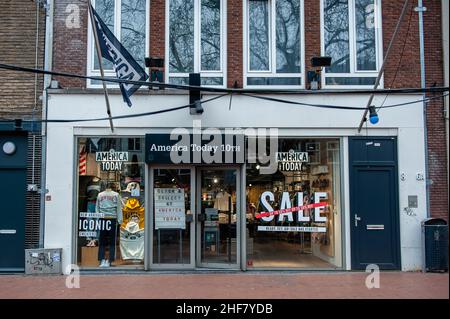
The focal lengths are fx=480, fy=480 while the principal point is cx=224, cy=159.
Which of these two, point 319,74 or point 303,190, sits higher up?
point 319,74

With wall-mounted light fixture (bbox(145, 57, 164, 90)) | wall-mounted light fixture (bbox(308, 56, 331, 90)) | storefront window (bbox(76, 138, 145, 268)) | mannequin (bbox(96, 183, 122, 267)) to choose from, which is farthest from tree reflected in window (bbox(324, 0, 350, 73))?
mannequin (bbox(96, 183, 122, 267))

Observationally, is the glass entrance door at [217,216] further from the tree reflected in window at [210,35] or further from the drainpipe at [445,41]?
the drainpipe at [445,41]

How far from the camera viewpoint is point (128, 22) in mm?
11969

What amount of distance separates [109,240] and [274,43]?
630 centimetres

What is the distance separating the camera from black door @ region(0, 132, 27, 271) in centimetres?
1140

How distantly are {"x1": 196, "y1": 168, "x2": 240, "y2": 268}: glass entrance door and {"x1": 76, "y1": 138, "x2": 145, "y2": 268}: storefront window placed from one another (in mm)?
1418

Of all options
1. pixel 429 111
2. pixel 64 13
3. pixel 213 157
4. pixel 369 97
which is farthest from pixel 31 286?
pixel 429 111

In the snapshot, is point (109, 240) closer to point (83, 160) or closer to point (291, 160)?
point (83, 160)

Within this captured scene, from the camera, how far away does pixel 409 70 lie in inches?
464

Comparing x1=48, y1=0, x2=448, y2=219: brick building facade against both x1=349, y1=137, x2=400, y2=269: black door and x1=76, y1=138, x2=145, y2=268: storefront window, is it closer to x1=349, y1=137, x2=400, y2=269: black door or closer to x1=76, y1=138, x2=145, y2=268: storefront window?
x1=349, y1=137, x2=400, y2=269: black door

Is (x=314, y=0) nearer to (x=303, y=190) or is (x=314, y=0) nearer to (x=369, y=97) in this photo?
(x=369, y=97)

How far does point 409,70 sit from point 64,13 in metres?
8.58

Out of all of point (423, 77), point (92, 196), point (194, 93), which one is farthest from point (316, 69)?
point (92, 196)
